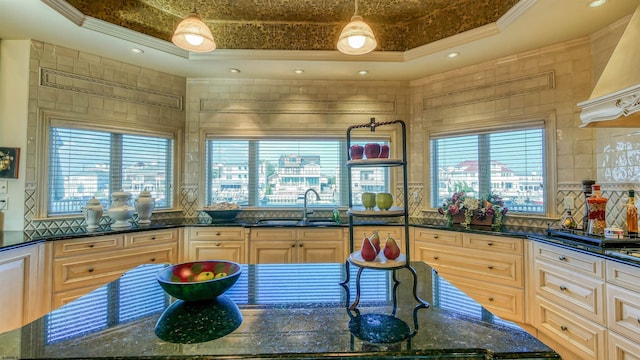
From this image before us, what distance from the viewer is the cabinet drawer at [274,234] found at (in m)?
3.32

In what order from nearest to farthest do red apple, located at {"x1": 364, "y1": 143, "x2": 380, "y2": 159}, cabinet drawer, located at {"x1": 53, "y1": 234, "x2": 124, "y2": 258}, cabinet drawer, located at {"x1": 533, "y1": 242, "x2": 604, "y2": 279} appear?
red apple, located at {"x1": 364, "y1": 143, "x2": 380, "y2": 159}, cabinet drawer, located at {"x1": 533, "y1": 242, "x2": 604, "y2": 279}, cabinet drawer, located at {"x1": 53, "y1": 234, "x2": 124, "y2": 258}

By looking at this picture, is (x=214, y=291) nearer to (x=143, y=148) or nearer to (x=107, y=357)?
(x=107, y=357)

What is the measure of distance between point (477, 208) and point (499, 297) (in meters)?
0.89

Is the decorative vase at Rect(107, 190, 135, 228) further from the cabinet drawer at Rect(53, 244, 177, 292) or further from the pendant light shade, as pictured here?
the pendant light shade

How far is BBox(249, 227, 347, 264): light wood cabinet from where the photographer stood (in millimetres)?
3322

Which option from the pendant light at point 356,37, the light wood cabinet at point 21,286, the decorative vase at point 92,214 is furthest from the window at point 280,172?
the pendant light at point 356,37

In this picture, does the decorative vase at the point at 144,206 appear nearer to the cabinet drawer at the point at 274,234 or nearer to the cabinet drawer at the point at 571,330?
the cabinet drawer at the point at 274,234

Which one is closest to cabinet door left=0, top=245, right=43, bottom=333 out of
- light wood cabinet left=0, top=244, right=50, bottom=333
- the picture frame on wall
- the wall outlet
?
light wood cabinet left=0, top=244, right=50, bottom=333

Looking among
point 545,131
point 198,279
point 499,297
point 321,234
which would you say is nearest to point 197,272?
point 198,279

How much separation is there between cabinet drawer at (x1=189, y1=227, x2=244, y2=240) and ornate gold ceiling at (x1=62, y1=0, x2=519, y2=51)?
206cm

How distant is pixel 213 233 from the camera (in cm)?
336

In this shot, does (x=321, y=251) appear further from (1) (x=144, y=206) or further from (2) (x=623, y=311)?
(2) (x=623, y=311)

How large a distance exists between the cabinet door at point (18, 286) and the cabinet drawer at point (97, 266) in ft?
0.53

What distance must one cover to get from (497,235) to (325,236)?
1722 mm
